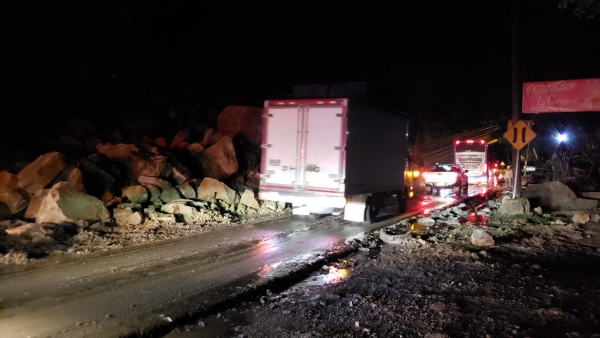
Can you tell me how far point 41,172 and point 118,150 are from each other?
297cm

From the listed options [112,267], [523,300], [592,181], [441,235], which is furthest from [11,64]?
[592,181]

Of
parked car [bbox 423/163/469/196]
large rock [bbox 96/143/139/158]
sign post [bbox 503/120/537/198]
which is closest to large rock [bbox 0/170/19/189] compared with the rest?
large rock [bbox 96/143/139/158]

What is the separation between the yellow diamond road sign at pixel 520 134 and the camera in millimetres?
15883

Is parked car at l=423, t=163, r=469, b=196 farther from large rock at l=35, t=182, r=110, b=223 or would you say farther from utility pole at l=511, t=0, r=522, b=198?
large rock at l=35, t=182, r=110, b=223

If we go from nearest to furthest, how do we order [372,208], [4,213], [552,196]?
[4,213] < [372,208] < [552,196]

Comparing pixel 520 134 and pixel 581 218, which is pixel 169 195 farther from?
pixel 581 218

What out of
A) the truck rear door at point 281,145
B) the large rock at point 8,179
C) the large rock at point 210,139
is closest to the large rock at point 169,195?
the truck rear door at point 281,145

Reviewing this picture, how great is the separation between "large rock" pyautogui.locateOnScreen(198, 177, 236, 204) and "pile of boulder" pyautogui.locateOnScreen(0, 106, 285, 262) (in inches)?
1.2

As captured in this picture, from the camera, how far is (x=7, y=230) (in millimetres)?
10312

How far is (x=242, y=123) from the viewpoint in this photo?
19.7m

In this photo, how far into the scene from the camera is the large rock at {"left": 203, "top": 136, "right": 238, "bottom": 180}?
16.7 m

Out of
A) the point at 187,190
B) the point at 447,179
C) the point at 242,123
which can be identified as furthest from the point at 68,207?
the point at 447,179

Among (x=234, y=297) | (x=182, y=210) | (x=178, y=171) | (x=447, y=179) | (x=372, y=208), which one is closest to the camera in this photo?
(x=234, y=297)

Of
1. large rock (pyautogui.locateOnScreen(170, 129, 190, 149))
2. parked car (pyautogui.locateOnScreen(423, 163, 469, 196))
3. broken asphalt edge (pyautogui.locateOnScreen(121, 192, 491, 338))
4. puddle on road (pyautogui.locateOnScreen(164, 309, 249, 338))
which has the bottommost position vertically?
puddle on road (pyautogui.locateOnScreen(164, 309, 249, 338))
